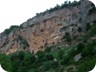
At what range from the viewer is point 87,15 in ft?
54.6

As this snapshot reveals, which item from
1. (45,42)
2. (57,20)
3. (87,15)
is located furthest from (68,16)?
(87,15)

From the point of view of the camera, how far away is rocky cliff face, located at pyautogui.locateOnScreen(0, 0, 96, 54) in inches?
695

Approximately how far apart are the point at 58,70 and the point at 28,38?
12.4 m

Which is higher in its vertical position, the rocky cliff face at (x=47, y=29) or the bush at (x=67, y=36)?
the rocky cliff face at (x=47, y=29)

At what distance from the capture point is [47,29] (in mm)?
21188

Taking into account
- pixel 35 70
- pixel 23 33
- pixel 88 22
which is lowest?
pixel 35 70

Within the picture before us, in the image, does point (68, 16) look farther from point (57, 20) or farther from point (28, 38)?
point (28, 38)

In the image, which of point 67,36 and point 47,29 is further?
point 47,29

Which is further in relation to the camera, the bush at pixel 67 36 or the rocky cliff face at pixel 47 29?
the rocky cliff face at pixel 47 29

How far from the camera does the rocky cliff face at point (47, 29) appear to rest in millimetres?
17656

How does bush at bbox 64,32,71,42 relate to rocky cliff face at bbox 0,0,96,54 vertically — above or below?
below

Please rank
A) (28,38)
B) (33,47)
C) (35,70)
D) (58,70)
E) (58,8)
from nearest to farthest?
(35,70) < (58,70) < (33,47) < (28,38) < (58,8)

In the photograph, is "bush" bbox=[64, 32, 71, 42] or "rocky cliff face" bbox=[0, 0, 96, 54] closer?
"bush" bbox=[64, 32, 71, 42]

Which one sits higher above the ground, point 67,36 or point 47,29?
point 47,29
